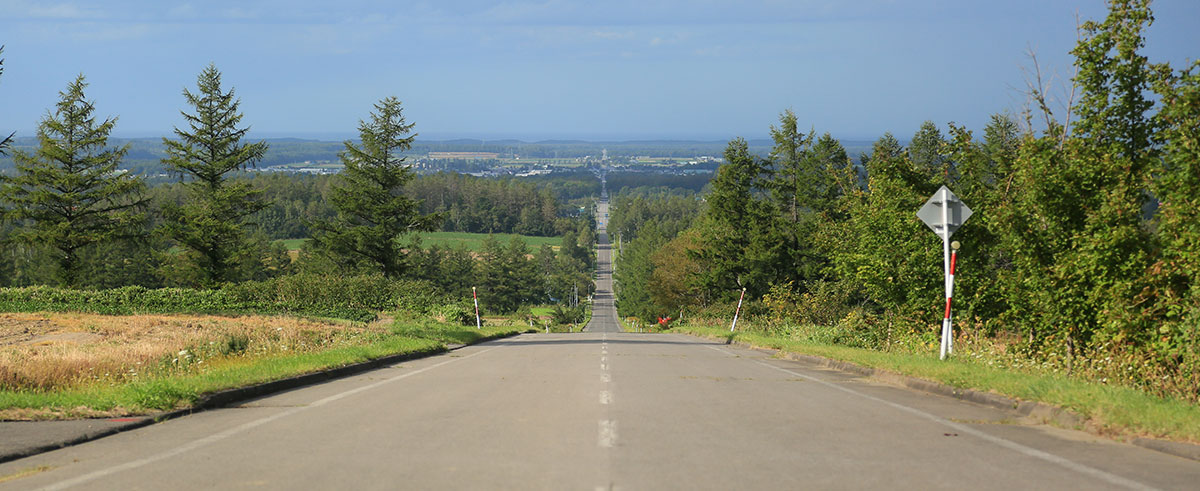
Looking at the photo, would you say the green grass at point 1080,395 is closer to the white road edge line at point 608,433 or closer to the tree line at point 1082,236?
the tree line at point 1082,236

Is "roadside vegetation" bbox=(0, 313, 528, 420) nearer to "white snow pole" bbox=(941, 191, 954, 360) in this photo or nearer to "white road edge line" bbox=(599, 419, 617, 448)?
"white road edge line" bbox=(599, 419, 617, 448)

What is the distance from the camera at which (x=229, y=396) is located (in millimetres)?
10820

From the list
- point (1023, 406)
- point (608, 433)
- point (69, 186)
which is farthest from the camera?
point (69, 186)

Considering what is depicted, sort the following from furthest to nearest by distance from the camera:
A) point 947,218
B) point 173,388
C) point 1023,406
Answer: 1. point 947,218
2. point 173,388
3. point 1023,406

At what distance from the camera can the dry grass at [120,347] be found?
12008mm

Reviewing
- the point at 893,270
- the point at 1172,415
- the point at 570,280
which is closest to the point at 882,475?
the point at 1172,415

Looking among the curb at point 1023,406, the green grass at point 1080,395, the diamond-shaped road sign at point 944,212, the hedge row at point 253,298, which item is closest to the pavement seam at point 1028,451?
the curb at point 1023,406

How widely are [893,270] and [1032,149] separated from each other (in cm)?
524

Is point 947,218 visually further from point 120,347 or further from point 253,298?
point 253,298

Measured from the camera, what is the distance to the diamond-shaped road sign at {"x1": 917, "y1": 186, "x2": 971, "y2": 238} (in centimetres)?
1527

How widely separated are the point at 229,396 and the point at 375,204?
53.3 meters

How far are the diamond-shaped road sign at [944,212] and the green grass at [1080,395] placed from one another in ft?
7.90

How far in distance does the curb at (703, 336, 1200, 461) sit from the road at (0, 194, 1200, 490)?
14cm

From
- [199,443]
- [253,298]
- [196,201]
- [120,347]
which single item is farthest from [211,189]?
[199,443]
